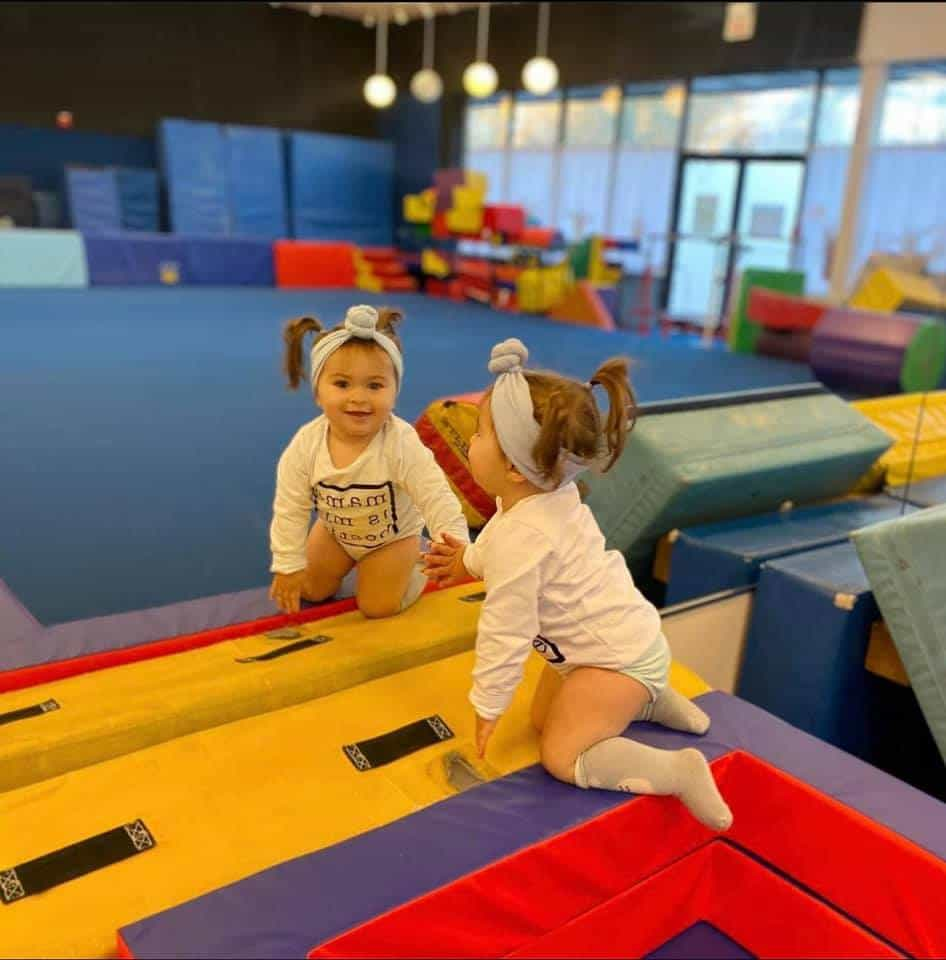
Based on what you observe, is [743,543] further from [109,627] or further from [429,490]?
[109,627]

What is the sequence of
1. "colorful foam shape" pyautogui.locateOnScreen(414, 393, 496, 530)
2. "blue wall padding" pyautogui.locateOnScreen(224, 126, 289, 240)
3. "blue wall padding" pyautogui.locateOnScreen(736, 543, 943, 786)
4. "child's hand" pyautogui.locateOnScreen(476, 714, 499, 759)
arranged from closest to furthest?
"child's hand" pyautogui.locateOnScreen(476, 714, 499, 759) < "blue wall padding" pyautogui.locateOnScreen(736, 543, 943, 786) < "colorful foam shape" pyautogui.locateOnScreen(414, 393, 496, 530) < "blue wall padding" pyautogui.locateOnScreen(224, 126, 289, 240)

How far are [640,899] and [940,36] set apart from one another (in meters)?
8.86

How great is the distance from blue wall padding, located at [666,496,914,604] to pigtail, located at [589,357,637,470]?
1033mm

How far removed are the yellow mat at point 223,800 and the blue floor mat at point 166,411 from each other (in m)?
1.22

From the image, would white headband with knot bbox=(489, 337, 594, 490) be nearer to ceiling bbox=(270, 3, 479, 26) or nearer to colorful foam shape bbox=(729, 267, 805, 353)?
colorful foam shape bbox=(729, 267, 805, 353)

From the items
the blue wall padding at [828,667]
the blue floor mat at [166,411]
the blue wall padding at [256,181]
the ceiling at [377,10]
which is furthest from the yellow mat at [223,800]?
the ceiling at [377,10]

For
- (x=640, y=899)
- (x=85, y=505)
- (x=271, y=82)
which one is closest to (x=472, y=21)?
(x=271, y=82)

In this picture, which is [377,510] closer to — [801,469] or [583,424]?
[583,424]

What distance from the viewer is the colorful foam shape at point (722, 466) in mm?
2482

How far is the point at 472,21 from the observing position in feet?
39.8

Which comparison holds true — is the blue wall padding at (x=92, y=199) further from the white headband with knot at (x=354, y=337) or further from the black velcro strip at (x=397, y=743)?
the black velcro strip at (x=397, y=743)

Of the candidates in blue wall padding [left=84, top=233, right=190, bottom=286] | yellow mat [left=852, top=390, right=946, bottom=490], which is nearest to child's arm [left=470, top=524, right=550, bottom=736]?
yellow mat [left=852, top=390, right=946, bottom=490]

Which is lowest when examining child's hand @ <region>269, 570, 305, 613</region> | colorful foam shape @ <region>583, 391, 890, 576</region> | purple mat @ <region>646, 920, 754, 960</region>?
purple mat @ <region>646, 920, 754, 960</region>

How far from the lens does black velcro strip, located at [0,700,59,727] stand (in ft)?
5.22
